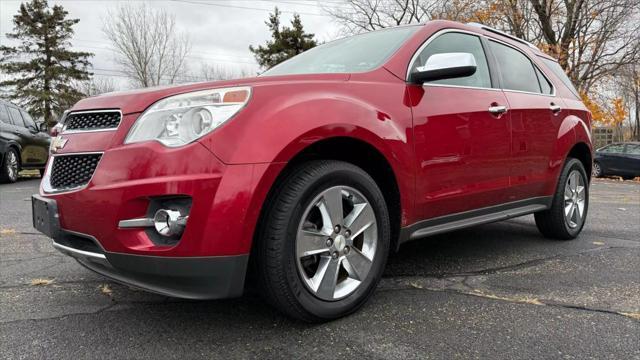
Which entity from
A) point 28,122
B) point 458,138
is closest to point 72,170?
point 458,138

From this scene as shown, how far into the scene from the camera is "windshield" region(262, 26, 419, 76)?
2.90 meters

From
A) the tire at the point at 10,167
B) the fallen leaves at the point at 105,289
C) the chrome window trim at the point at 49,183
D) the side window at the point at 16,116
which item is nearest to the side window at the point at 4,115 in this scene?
the side window at the point at 16,116

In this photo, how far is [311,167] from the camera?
2.26 meters

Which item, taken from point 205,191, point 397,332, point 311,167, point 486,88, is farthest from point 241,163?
point 486,88

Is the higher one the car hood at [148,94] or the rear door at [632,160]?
the car hood at [148,94]

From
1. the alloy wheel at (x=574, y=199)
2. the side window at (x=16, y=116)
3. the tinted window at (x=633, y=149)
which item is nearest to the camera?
the alloy wheel at (x=574, y=199)

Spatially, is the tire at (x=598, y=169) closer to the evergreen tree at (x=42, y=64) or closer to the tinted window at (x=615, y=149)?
the tinted window at (x=615, y=149)

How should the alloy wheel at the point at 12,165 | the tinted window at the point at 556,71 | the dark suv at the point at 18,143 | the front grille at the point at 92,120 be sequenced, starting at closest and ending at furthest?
1. the front grille at the point at 92,120
2. the tinted window at the point at 556,71
3. the dark suv at the point at 18,143
4. the alloy wheel at the point at 12,165

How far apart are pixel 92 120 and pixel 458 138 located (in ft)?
6.71

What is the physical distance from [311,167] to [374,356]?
2.87ft

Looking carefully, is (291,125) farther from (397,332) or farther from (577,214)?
(577,214)

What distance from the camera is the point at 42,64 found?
113 ft

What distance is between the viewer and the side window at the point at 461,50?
3.03 m

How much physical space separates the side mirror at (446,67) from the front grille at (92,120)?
1.63m
